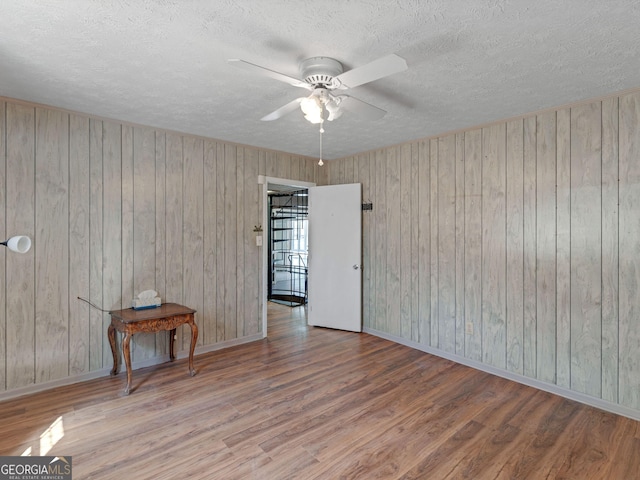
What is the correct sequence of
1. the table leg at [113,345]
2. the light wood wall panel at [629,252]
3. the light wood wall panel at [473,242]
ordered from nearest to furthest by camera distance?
1. the light wood wall panel at [629,252]
2. the table leg at [113,345]
3. the light wood wall panel at [473,242]

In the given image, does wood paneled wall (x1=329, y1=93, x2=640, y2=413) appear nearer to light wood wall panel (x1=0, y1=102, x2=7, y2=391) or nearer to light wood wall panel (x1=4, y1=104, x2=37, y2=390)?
light wood wall panel (x1=4, y1=104, x2=37, y2=390)

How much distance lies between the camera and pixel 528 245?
3.12m

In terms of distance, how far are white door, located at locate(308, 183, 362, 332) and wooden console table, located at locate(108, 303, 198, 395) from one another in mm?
2071

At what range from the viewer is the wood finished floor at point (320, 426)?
6.65 ft

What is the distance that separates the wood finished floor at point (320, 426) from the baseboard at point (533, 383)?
0.30 feet

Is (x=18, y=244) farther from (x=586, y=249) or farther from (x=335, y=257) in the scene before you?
(x=586, y=249)

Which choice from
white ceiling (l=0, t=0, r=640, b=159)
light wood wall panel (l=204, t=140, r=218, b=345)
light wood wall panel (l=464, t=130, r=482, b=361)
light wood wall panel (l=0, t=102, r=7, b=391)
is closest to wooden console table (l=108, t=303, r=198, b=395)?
light wood wall panel (l=204, t=140, r=218, b=345)

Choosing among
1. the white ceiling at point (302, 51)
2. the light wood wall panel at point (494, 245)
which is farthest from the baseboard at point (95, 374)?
the light wood wall panel at point (494, 245)

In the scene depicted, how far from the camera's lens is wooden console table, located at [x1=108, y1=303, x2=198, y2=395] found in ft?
9.57

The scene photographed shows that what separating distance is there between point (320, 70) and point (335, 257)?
120 inches

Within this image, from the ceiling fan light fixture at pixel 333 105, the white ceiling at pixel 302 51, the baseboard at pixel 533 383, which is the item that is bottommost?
the baseboard at pixel 533 383

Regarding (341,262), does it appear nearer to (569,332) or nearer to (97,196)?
(569,332)

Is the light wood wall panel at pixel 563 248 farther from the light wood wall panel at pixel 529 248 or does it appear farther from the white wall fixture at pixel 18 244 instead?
the white wall fixture at pixel 18 244

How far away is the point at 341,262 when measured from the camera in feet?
15.7
